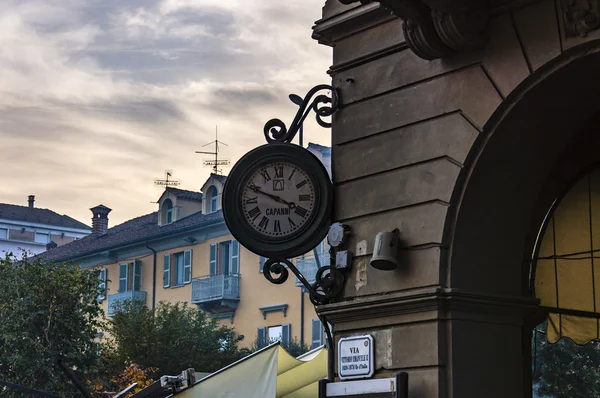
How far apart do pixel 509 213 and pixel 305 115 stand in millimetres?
1984

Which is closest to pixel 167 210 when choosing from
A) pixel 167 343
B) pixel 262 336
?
pixel 262 336

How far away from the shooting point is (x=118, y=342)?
105 ft

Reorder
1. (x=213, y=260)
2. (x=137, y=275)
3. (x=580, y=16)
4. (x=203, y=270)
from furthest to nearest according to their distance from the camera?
(x=137, y=275)
(x=203, y=270)
(x=213, y=260)
(x=580, y=16)

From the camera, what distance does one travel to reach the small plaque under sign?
8773 millimetres

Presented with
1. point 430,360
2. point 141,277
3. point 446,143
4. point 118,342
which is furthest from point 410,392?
point 141,277

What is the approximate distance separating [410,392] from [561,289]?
229cm

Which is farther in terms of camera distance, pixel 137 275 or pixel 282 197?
pixel 137 275

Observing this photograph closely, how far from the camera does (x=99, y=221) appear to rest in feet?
177

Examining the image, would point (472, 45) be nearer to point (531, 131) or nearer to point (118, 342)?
point (531, 131)

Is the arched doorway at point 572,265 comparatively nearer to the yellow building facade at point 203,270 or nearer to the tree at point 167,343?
the tree at point 167,343

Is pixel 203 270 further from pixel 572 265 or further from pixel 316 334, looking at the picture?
pixel 572 265

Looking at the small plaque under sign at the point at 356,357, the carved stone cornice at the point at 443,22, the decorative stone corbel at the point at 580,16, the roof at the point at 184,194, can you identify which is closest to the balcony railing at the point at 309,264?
the roof at the point at 184,194

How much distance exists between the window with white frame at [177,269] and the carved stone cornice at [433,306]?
112 feet

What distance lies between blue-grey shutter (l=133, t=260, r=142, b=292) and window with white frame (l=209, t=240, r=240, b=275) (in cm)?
466
